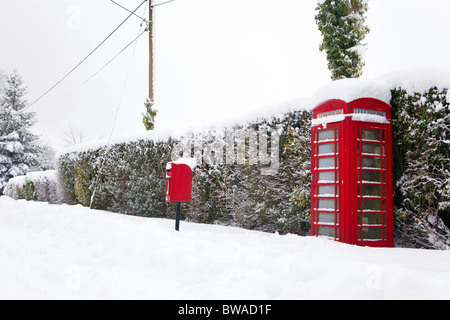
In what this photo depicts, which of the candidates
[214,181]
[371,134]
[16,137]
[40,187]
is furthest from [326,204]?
[16,137]

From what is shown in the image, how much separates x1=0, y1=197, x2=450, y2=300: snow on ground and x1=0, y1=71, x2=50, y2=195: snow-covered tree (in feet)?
86.0

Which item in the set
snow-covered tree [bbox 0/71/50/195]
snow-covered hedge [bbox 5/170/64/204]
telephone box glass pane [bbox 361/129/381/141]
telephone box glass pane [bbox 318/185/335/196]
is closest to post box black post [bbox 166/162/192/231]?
telephone box glass pane [bbox 318/185/335/196]

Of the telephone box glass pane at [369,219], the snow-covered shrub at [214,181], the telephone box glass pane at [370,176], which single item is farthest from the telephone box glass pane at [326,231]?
the telephone box glass pane at [370,176]

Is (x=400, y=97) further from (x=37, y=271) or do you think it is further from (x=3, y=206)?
(x=3, y=206)

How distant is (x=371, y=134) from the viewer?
6.45 meters

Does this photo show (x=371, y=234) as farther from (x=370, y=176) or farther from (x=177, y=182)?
(x=177, y=182)

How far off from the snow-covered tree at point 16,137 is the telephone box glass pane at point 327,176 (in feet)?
91.3

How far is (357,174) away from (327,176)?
0.49 m

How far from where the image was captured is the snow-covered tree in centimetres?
2905

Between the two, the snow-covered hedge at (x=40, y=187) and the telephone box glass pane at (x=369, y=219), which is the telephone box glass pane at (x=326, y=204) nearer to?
the telephone box glass pane at (x=369, y=219)

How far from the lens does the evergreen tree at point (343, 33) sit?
9461mm
